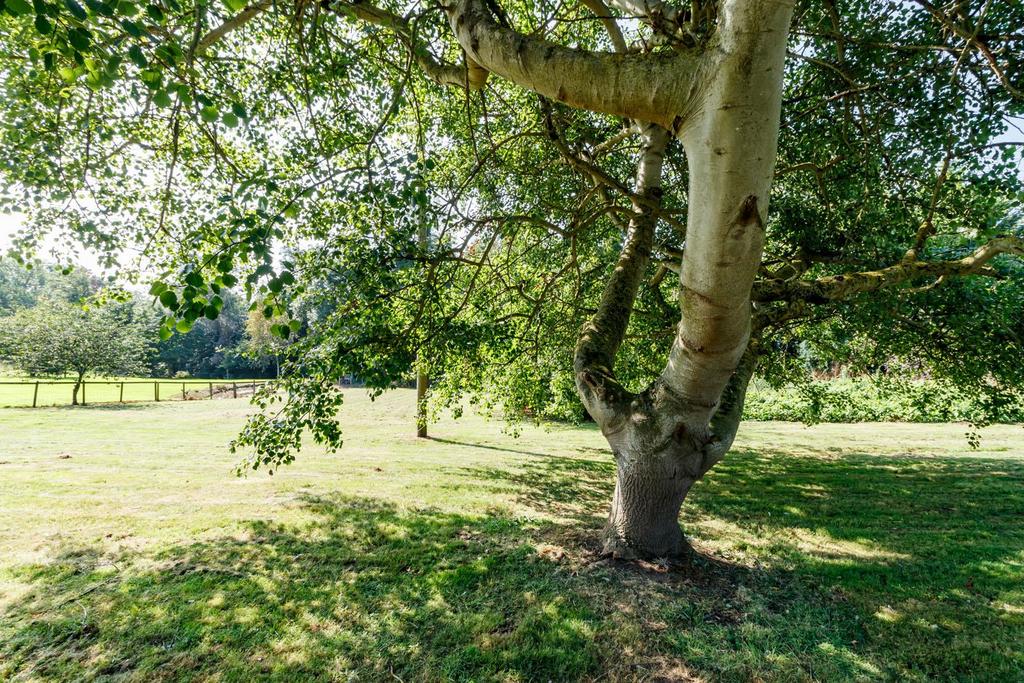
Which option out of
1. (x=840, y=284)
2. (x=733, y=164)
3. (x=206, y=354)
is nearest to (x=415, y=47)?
(x=733, y=164)

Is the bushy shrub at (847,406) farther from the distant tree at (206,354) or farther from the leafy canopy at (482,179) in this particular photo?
the distant tree at (206,354)

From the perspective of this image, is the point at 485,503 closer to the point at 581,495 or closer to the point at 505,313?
the point at 581,495

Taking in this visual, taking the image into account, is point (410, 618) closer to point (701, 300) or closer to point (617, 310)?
point (701, 300)

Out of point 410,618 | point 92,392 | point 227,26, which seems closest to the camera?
point 410,618

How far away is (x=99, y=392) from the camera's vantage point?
1086 inches

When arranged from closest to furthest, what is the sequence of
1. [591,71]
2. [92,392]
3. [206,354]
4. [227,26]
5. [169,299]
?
[169,299]
[591,71]
[227,26]
[92,392]
[206,354]

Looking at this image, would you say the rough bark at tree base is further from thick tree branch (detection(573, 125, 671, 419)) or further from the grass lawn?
thick tree branch (detection(573, 125, 671, 419))

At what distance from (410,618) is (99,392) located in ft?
111

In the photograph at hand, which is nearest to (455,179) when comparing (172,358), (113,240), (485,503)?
(113,240)

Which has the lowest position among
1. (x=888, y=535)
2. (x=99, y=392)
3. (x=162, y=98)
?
(x=888, y=535)

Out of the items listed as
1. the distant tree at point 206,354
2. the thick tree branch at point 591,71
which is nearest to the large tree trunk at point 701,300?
the thick tree branch at point 591,71

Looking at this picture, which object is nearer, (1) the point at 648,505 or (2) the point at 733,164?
(2) the point at 733,164

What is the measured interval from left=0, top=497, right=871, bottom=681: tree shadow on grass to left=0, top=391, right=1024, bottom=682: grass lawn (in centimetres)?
2

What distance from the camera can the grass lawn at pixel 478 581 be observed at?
311cm
